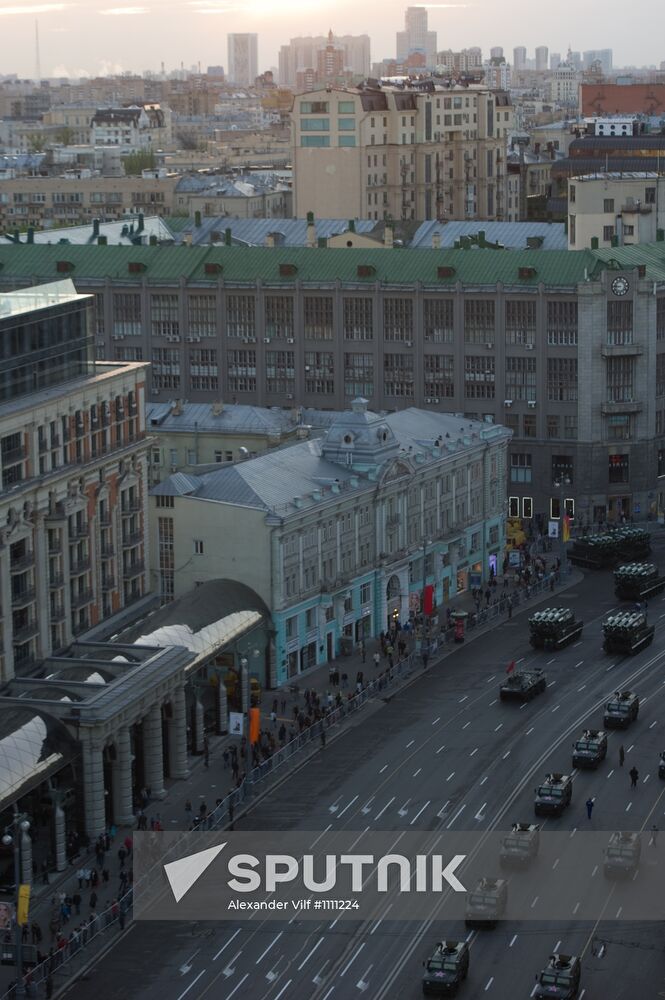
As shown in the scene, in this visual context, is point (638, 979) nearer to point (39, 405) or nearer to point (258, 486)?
point (39, 405)

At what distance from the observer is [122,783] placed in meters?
123

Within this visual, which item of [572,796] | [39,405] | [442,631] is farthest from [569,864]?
[442,631]

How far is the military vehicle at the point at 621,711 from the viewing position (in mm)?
141875

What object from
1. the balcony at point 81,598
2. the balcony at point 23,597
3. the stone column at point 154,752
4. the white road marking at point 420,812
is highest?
the balcony at point 23,597

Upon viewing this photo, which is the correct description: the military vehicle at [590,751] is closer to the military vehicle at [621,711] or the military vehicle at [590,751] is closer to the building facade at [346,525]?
the military vehicle at [621,711]

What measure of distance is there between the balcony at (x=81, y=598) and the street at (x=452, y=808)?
18.0 meters

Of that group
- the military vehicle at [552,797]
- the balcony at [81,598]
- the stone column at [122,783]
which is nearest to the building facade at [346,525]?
the balcony at [81,598]

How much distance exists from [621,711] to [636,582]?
1475 inches

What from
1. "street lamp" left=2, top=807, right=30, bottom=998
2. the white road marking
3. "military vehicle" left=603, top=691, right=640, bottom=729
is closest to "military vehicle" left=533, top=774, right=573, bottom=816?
the white road marking

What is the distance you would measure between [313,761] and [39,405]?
27.1 meters

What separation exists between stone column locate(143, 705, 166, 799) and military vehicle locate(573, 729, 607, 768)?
24.9 m

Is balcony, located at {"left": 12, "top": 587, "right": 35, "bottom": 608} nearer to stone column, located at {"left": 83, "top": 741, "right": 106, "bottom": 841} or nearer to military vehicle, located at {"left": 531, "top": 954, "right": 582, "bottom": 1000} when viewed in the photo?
stone column, located at {"left": 83, "top": 741, "right": 106, "bottom": 841}

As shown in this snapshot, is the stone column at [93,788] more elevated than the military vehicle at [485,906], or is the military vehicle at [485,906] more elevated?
the stone column at [93,788]

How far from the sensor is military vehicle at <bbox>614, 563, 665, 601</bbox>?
178875mm
